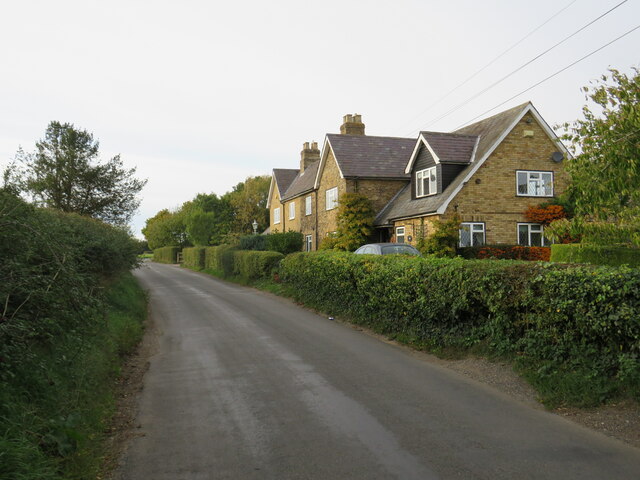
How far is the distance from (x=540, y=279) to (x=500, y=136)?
18.9 m

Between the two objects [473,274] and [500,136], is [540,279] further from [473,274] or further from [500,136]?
[500,136]

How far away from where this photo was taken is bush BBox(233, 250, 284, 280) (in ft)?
84.2

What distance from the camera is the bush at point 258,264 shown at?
25672mm

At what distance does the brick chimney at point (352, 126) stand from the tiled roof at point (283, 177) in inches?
428

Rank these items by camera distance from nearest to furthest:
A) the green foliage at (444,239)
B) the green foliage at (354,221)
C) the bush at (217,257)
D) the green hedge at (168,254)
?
Answer: 1. the green foliage at (444,239)
2. the green foliage at (354,221)
3. the bush at (217,257)
4. the green hedge at (168,254)

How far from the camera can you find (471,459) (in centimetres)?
482

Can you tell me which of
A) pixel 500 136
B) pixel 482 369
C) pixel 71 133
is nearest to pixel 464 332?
pixel 482 369

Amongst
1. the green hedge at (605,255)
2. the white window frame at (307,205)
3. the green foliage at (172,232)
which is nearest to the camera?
the green hedge at (605,255)

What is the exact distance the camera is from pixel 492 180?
80.6 feet

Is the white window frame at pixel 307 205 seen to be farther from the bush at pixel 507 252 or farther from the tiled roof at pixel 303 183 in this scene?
the bush at pixel 507 252

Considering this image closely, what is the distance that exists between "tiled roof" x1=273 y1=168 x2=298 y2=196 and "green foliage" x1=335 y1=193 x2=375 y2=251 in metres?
16.4

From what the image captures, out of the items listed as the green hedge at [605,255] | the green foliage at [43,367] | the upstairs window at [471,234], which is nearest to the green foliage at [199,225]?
the upstairs window at [471,234]

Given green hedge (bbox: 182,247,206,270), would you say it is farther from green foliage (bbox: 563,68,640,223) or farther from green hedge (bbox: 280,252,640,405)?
green foliage (bbox: 563,68,640,223)

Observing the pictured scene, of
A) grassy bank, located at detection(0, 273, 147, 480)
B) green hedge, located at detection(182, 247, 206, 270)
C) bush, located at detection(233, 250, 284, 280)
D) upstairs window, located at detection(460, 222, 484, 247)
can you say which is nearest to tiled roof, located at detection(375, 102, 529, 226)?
upstairs window, located at detection(460, 222, 484, 247)
